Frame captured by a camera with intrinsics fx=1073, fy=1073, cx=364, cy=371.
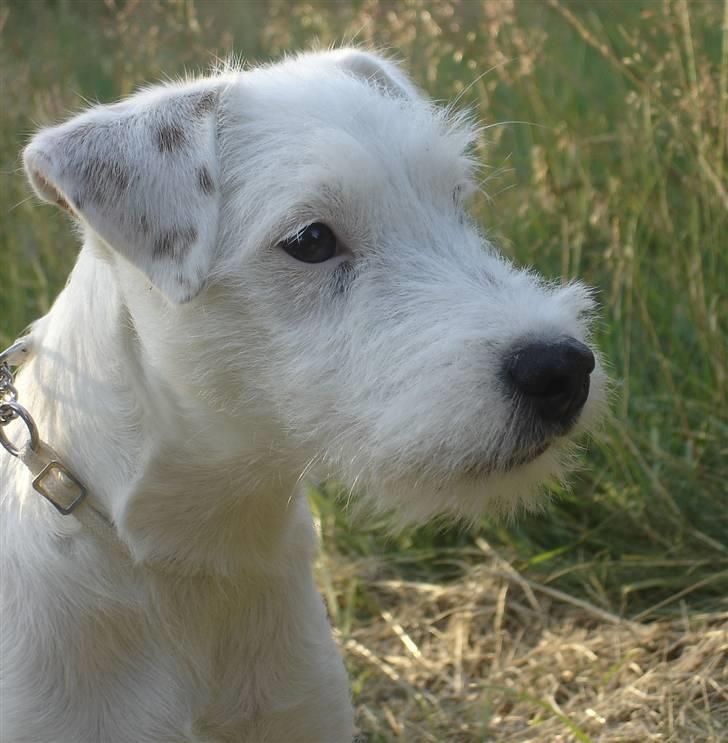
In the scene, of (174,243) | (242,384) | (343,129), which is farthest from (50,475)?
(343,129)

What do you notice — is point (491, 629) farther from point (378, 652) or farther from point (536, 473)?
point (536, 473)

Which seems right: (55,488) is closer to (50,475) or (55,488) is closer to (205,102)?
(50,475)

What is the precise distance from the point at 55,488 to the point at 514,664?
2039 mm

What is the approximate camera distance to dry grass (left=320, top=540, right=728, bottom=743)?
11.0 feet

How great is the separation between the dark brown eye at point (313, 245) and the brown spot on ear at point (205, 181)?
219 mm

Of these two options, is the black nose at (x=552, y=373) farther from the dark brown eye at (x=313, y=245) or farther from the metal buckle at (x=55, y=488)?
the metal buckle at (x=55, y=488)

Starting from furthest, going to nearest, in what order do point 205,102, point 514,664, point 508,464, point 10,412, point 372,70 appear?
point 514,664
point 372,70
point 10,412
point 205,102
point 508,464

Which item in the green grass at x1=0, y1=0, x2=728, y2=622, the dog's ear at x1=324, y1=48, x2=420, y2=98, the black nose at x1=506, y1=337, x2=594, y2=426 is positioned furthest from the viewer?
the green grass at x1=0, y1=0, x2=728, y2=622

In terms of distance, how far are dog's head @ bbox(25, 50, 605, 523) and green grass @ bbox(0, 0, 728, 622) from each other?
3.36 ft

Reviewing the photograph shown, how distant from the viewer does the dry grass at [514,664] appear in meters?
3.36

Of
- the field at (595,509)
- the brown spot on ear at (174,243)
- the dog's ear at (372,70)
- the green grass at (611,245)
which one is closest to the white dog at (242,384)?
the brown spot on ear at (174,243)

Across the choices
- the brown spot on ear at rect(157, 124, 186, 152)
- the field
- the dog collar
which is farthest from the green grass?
the dog collar

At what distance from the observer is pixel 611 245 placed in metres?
4.18

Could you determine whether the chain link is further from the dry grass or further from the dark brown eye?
the dry grass
